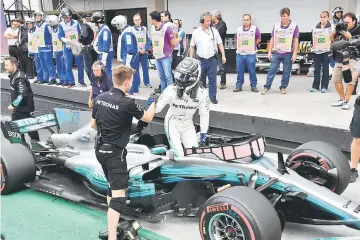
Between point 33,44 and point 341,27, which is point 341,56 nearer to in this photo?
point 341,27

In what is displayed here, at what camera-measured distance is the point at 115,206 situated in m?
3.94

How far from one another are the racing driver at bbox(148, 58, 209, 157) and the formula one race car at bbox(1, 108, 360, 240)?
0.24m

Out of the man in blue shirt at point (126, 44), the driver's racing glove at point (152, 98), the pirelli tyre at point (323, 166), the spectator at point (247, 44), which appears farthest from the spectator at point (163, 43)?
the pirelli tyre at point (323, 166)

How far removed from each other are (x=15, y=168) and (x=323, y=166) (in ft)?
12.6

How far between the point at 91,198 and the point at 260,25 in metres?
10.4

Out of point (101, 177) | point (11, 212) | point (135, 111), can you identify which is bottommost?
point (11, 212)

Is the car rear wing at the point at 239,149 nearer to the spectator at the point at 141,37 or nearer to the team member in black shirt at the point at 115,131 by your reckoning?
the team member in black shirt at the point at 115,131

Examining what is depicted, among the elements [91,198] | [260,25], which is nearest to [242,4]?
[260,25]

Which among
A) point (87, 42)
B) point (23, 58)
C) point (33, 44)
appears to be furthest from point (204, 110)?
point (23, 58)

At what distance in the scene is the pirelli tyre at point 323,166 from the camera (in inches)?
175

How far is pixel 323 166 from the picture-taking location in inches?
177

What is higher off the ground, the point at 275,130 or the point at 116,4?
the point at 116,4

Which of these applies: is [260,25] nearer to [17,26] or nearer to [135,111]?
[17,26]

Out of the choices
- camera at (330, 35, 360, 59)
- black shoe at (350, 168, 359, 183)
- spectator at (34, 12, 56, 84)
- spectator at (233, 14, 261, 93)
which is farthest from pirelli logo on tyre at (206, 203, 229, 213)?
spectator at (34, 12, 56, 84)
